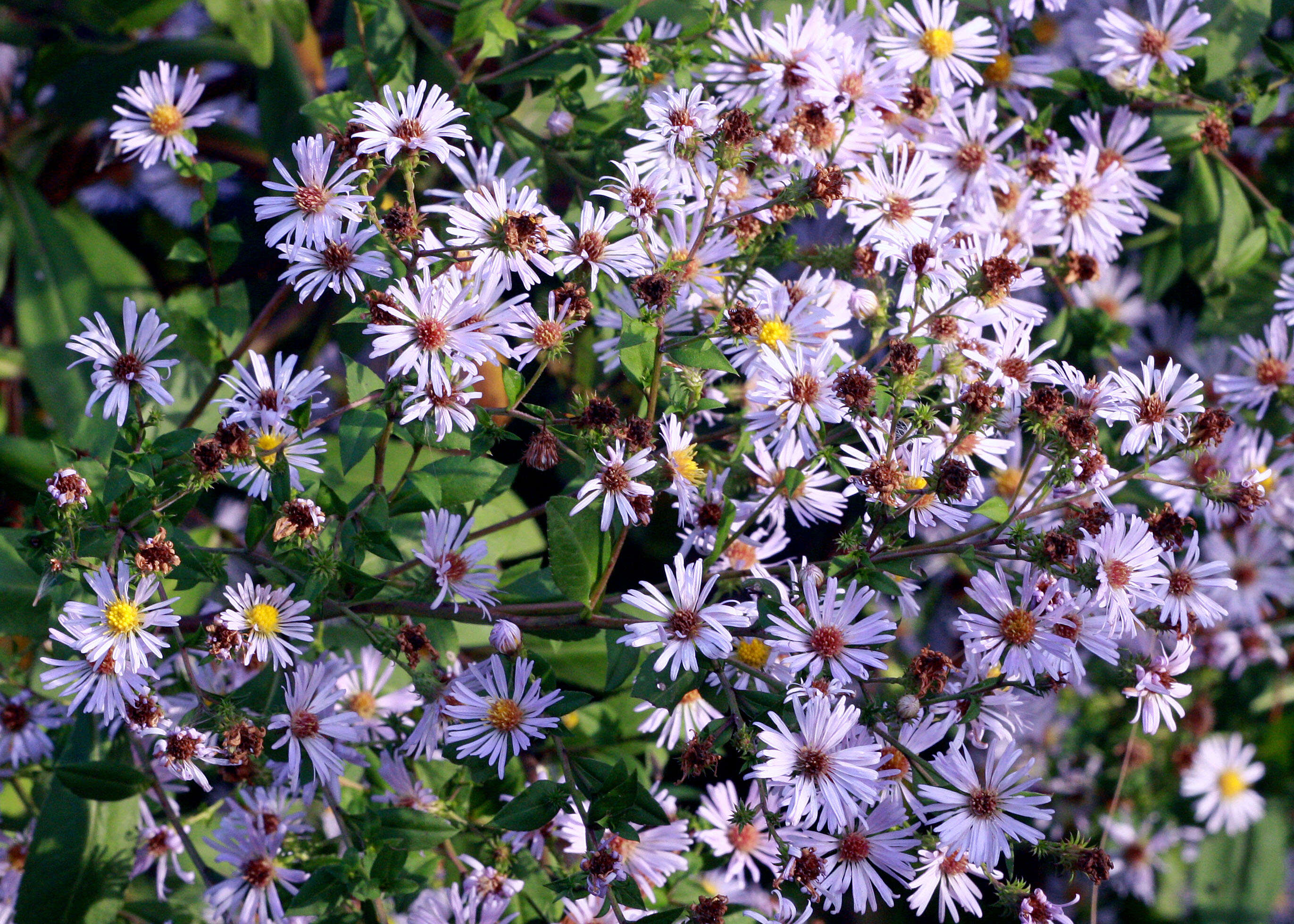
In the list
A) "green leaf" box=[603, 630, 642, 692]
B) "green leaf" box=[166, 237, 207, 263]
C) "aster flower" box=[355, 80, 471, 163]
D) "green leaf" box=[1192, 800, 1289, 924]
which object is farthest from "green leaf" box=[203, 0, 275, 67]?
"green leaf" box=[1192, 800, 1289, 924]

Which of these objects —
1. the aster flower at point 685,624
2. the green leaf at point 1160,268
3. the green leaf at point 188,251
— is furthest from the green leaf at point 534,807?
the green leaf at point 1160,268

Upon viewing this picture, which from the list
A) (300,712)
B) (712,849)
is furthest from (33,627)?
(712,849)

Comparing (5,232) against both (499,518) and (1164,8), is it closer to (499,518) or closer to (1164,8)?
(499,518)

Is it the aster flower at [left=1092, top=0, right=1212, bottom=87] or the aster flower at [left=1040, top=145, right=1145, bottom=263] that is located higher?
the aster flower at [left=1092, top=0, right=1212, bottom=87]

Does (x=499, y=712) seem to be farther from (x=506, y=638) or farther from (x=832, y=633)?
(x=832, y=633)

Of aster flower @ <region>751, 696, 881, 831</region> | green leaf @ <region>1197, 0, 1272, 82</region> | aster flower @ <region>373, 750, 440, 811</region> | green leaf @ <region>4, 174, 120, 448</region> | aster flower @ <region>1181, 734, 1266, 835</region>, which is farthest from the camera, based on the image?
aster flower @ <region>1181, 734, 1266, 835</region>

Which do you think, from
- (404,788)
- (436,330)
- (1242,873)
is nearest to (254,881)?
(404,788)

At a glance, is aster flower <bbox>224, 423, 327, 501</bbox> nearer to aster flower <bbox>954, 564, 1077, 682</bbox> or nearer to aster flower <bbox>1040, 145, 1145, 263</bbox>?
aster flower <bbox>954, 564, 1077, 682</bbox>

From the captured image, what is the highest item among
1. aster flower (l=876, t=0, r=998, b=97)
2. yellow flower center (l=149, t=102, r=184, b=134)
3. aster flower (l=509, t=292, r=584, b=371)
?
aster flower (l=876, t=0, r=998, b=97)
